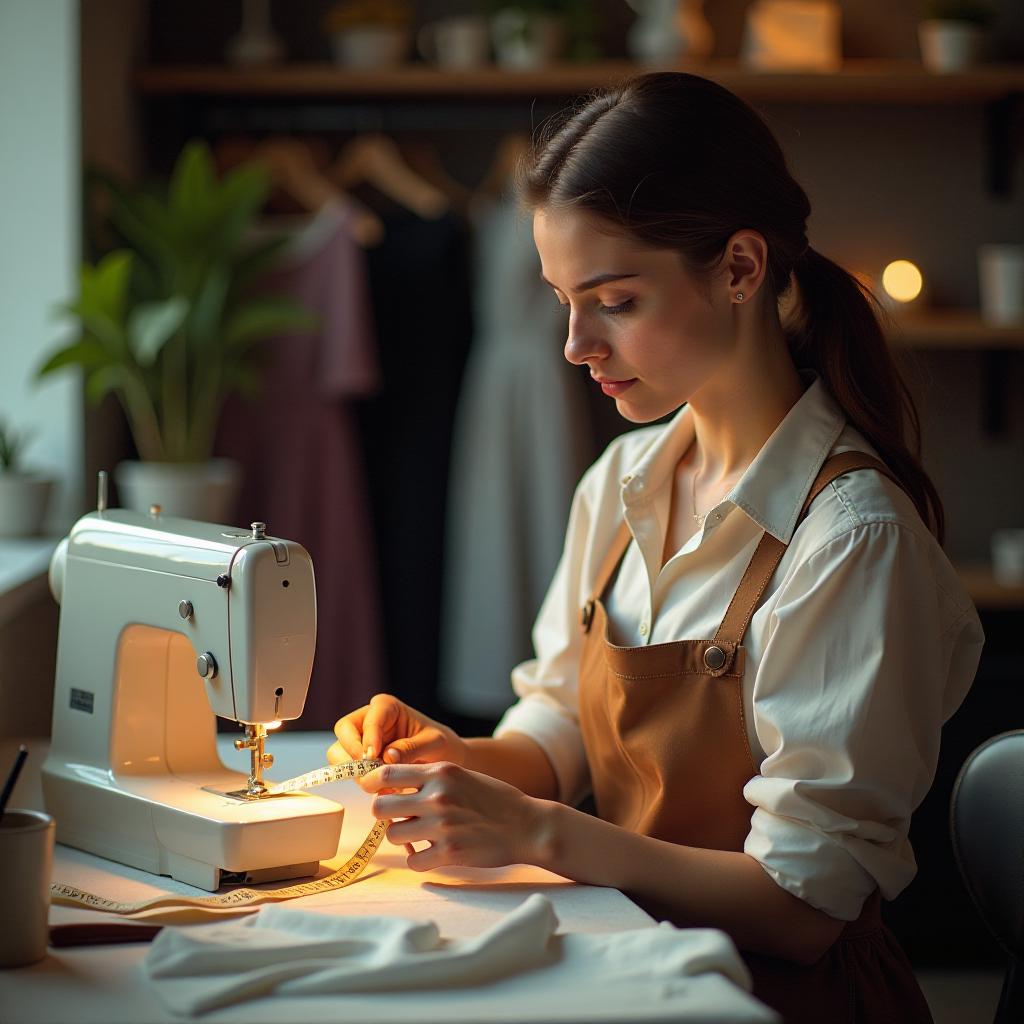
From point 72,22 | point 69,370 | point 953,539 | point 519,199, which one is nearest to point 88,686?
point 519,199

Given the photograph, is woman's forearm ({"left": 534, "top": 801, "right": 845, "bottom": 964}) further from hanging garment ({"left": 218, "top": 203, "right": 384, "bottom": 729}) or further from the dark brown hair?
hanging garment ({"left": 218, "top": 203, "right": 384, "bottom": 729})

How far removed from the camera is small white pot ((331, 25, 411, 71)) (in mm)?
3322

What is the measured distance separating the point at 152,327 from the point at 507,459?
94cm

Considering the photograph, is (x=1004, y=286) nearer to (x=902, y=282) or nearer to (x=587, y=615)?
(x=902, y=282)

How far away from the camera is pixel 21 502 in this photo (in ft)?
8.32

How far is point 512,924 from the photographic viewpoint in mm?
1128

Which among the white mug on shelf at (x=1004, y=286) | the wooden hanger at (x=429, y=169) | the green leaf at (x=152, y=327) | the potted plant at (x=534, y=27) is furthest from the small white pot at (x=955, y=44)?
the green leaf at (x=152, y=327)

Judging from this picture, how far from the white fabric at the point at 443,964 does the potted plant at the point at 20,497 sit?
1547 mm

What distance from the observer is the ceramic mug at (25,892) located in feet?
3.79

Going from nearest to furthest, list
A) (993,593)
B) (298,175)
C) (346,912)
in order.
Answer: (346,912) < (993,593) < (298,175)

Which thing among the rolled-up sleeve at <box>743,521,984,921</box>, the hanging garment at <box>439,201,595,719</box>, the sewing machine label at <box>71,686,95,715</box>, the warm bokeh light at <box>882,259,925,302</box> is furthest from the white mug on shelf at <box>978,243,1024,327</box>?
the sewing machine label at <box>71,686,95,715</box>

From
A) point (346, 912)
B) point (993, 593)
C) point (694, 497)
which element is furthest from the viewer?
point (993, 593)

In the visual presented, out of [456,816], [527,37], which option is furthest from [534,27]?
[456,816]

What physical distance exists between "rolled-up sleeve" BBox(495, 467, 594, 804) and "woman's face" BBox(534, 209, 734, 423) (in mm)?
341
